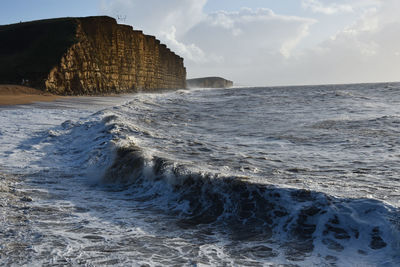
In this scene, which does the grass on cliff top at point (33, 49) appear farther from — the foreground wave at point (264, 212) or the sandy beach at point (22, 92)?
the foreground wave at point (264, 212)

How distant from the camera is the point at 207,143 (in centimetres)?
945

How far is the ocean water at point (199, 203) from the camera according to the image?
3.49 m

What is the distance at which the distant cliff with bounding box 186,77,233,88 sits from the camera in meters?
152

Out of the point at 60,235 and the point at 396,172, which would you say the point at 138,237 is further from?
the point at 396,172

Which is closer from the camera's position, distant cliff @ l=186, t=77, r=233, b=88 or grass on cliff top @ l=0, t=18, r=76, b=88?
grass on cliff top @ l=0, t=18, r=76, b=88

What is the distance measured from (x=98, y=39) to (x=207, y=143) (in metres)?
→ 31.2

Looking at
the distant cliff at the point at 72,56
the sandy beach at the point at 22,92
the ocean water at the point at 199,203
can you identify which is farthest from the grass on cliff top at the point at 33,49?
the ocean water at the point at 199,203

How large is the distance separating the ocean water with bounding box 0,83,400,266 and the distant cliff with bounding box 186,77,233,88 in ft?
451

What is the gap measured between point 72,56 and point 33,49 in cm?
361

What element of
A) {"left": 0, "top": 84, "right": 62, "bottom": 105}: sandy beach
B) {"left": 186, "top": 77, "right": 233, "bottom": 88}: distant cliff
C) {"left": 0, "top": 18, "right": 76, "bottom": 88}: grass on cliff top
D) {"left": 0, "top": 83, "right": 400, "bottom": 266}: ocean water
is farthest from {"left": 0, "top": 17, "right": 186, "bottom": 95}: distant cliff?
{"left": 186, "top": 77, "right": 233, "bottom": 88}: distant cliff

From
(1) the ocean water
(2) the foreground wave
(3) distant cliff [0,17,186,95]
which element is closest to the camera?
(1) the ocean water

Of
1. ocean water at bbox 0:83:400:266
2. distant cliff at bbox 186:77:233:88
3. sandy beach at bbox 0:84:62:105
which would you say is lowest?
ocean water at bbox 0:83:400:266

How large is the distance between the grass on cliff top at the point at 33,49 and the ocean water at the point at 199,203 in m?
21.9

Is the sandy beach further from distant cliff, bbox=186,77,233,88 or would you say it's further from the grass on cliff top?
distant cliff, bbox=186,77,233,88
